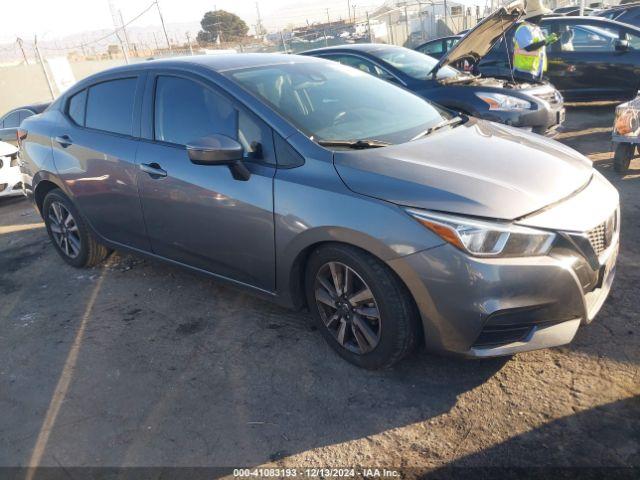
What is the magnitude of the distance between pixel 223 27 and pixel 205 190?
5061 centimetres

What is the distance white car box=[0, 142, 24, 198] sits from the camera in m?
7.36

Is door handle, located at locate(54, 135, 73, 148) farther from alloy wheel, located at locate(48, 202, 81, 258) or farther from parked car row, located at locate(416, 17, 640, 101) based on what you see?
parked car row, located at locate(416, 17, 640, 101)

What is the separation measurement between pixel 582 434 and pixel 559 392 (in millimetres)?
283

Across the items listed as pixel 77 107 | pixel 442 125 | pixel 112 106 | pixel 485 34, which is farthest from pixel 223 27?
Answer: pixel 442 125

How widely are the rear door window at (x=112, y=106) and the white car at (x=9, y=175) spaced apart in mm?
4074

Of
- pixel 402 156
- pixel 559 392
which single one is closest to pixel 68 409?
pixel 402 156

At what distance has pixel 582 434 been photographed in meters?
2.25

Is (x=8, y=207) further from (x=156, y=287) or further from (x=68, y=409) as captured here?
(x=68, y=409)

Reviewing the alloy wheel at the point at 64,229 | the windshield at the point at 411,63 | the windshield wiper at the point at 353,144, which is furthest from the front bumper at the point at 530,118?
the alloy wheel at the point at 64,229

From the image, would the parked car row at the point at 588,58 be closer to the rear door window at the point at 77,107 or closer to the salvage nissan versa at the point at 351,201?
the salvage nissan versa at the point at 351,201

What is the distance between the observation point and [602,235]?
254cm

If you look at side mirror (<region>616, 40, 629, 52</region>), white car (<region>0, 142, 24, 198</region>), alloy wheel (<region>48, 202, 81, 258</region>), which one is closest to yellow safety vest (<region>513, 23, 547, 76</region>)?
side mirror (<region>616, 40, 629, 52</region>)

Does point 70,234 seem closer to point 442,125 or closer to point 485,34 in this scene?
point 442,125

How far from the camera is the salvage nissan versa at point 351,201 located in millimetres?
2322
